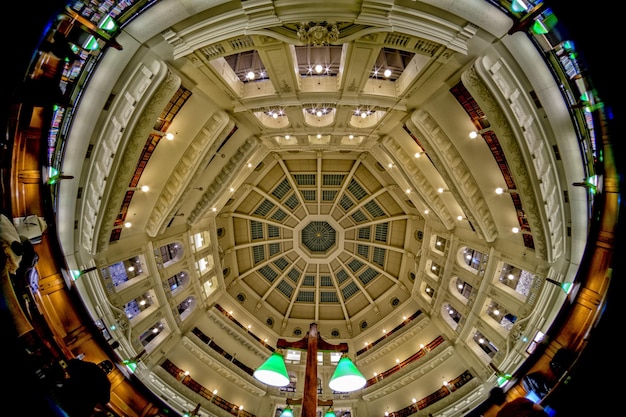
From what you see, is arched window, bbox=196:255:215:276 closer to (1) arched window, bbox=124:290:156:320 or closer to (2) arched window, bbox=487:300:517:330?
(1) arched window, bbox=124:290:156:320

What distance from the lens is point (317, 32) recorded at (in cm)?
895

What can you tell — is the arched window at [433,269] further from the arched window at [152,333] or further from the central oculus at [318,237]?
the arched window at [152,333]

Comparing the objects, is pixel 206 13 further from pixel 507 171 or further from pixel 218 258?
pixel 218 258

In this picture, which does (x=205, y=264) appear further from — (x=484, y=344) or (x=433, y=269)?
(x=484, y=344)

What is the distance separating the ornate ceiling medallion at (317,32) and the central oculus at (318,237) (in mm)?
19140

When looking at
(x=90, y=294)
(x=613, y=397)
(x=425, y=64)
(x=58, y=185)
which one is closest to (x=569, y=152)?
(x=425, y=64)

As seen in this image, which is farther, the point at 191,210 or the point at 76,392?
the point at 191,210

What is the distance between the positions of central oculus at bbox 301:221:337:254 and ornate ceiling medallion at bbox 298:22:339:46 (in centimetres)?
1914

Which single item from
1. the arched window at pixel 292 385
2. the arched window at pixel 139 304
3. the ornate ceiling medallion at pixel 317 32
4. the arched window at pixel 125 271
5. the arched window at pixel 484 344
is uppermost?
the ornate ceiling medallion at pixel 317 32

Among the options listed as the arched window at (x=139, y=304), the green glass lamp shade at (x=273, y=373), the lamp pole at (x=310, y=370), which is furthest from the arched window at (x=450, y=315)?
the arched window at (x=139, y=304)

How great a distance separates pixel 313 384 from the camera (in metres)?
4.97

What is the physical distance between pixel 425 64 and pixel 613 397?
12.0m

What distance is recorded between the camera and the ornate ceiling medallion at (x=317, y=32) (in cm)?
894

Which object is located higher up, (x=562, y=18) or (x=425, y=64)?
(x=425, y=64)
